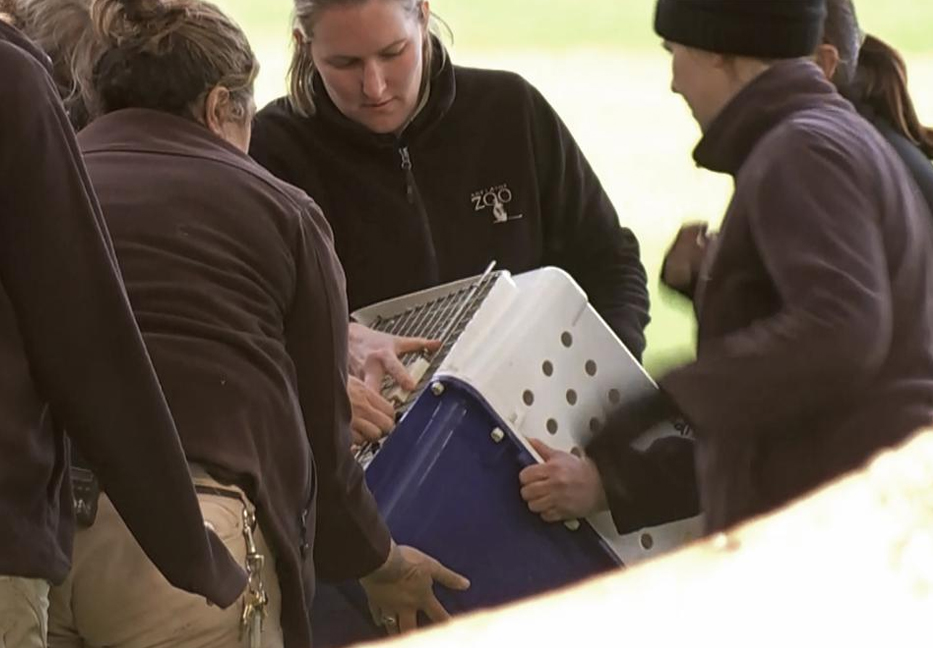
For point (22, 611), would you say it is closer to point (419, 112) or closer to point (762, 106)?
point (762, 106)

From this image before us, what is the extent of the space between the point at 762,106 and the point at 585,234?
3.01ft

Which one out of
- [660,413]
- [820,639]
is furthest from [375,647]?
[660,413]

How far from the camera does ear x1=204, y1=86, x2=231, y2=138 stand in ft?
5.78

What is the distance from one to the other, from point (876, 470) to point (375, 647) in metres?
0.14

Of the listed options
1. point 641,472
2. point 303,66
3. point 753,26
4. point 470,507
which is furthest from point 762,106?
point 303,66

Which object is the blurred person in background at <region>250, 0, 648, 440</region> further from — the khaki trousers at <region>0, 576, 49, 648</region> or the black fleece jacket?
the khaki trousers at <region>0, 576, 49, 648</region>

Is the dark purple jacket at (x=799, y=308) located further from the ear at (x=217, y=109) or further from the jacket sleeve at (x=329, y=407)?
the ear at (x=217, y=109)

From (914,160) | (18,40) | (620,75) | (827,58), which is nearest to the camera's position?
(18,40)

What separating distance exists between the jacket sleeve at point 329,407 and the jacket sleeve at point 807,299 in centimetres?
47

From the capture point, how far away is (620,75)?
26.0ft

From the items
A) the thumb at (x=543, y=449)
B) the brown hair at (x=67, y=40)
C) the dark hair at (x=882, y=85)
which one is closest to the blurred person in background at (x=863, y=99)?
the dark hair at (x=882, y=85)

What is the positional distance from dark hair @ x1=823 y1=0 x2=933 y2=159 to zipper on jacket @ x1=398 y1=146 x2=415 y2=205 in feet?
2.27

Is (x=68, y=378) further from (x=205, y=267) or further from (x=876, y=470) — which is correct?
(x=876, y=470)

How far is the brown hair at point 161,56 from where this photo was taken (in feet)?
5.69
